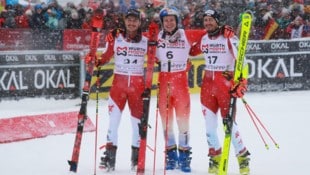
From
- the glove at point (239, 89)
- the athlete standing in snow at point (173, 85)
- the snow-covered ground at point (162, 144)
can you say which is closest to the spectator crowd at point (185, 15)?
the snow-covered ground at point (162, 144)

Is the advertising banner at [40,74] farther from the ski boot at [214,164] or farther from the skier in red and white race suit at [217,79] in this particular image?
the ski boot at [214,164]

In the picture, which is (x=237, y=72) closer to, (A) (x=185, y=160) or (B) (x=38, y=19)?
(A) (x=185, y=160)

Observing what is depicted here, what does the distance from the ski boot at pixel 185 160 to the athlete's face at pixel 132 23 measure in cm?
186

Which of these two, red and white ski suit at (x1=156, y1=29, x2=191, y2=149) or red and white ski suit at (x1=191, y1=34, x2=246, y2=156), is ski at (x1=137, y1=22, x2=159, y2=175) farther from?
red and white ski suit at (x1=191, y1=34, x2=246, y2=156)

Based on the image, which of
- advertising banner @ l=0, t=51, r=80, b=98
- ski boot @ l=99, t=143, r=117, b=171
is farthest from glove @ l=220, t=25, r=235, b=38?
advertising banner @ l=0, t=51, r=80, b=98

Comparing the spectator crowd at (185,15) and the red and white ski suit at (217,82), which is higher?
the spectator crowd at (185,15)

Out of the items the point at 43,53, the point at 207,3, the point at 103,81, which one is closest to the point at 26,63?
the point at 43,53

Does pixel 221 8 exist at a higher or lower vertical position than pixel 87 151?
higher

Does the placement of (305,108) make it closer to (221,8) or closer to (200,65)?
(200,65)

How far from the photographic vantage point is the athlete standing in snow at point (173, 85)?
316 inches

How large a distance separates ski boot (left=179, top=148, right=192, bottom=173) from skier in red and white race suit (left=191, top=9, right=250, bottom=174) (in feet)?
1.04

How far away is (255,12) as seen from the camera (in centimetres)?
1928

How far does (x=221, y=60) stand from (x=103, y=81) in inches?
237

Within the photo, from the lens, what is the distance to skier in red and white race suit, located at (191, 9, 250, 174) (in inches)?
309
